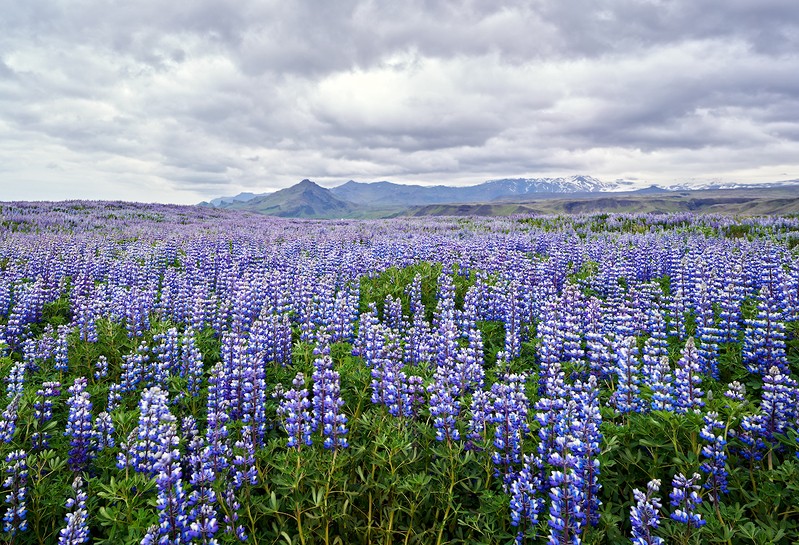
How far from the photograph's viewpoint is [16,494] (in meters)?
3.61

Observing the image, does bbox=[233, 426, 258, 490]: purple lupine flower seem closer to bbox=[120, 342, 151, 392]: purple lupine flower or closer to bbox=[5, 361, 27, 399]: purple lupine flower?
bbox=[120, 342, 151, 392]: purple lupine flower

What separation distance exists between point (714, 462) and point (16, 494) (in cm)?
605

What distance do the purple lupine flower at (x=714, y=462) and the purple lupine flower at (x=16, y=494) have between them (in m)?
5.66

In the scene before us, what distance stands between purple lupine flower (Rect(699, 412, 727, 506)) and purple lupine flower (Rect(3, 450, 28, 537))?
5658 mm

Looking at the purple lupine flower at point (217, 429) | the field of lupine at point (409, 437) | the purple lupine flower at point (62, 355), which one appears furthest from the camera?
the purple lupine flower at point (62, 355)

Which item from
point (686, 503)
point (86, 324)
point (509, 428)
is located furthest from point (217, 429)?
point (86, 324)

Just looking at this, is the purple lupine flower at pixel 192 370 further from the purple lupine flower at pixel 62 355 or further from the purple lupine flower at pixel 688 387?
the purple lupine flower at pixel 688 387

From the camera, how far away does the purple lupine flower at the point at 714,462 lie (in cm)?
353

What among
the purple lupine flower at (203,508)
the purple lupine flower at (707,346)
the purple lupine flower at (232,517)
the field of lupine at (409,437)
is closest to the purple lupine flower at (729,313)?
the field of lupine at (409,437)

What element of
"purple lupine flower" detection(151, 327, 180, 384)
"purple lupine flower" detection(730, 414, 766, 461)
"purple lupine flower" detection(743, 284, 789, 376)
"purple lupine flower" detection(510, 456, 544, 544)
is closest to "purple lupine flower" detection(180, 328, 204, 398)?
"purple lupine flower" detection(151, 327, 180, 384)

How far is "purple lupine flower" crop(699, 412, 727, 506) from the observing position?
353 centimetres

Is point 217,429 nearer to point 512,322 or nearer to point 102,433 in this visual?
point 102,433

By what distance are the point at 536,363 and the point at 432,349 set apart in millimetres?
1740

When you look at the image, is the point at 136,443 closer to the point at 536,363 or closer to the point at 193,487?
the point at 193,487
